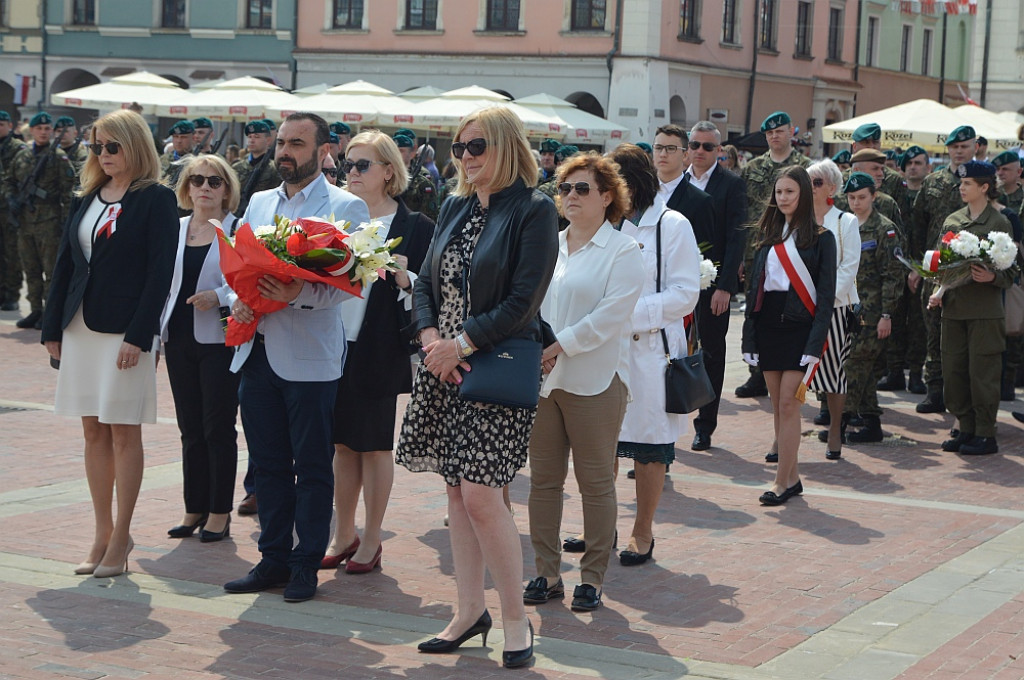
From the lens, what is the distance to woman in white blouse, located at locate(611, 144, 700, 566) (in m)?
7.04

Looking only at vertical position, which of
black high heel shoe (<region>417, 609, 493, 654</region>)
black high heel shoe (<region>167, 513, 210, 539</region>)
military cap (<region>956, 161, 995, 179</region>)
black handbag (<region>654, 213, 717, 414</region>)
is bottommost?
black high heel shoe (<region>167, 513, 210, 539</region>)

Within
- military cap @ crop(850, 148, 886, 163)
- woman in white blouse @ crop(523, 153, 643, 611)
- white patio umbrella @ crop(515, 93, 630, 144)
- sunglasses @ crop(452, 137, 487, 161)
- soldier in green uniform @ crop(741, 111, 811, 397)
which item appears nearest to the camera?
sunglasses @ crop(452, 137, 487, 161)

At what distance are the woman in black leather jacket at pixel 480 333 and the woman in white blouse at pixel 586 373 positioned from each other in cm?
56

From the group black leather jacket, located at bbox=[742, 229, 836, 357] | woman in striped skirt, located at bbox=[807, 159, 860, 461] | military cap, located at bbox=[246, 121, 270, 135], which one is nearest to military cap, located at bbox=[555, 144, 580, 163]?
military cap, located at bbox=[246, 121, 270, 135]

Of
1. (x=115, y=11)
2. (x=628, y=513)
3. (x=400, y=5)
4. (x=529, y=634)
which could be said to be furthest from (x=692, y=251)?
(x=115, y=11)

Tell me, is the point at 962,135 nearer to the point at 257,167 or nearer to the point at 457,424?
the point at 257,167

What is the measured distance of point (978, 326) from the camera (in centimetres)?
1056

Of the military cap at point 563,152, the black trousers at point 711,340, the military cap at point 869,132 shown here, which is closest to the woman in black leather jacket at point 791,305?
the black trousers at point 711,340

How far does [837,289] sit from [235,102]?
21185 mm

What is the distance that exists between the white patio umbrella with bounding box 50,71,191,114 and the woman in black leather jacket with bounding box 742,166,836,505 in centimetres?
2168

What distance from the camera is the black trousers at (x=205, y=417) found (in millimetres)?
7246

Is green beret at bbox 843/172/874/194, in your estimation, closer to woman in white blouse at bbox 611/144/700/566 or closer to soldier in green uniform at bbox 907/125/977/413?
soldier in green uniform at bbox 907/125/977/413

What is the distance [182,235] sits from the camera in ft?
24.2

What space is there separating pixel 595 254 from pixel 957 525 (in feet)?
10.8
